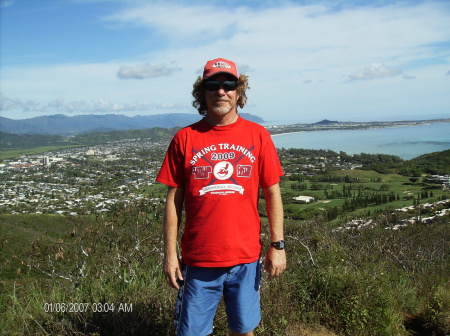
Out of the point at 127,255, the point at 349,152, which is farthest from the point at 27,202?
the point at 349,152

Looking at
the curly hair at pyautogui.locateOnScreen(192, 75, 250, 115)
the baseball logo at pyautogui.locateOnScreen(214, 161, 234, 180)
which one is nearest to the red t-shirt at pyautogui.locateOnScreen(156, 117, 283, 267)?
the baseball logo at pyautogui.locateOnScreen(214, 161, 234, 180)

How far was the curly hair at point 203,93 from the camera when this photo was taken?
214cm

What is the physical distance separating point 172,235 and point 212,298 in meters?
0.40

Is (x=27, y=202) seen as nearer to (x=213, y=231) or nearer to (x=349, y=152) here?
(x=213, y=231)

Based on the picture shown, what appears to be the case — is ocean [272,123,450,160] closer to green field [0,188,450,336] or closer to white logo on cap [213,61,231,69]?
green field [0,188,450,336]

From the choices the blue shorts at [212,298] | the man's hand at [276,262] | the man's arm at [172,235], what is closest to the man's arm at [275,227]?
the man's hand at [276,262]

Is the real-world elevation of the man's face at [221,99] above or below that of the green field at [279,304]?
above

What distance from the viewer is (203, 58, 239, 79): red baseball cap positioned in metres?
1.98

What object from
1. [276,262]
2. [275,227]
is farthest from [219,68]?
[276,262]

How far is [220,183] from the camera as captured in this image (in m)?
1.93

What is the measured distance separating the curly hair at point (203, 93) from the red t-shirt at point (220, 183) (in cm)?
22

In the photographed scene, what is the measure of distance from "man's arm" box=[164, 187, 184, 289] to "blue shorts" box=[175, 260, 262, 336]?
6 centimetres

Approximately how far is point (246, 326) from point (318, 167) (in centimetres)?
5212

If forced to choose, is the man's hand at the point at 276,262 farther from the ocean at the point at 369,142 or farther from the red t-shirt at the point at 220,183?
the ocean at the point at 369,142
